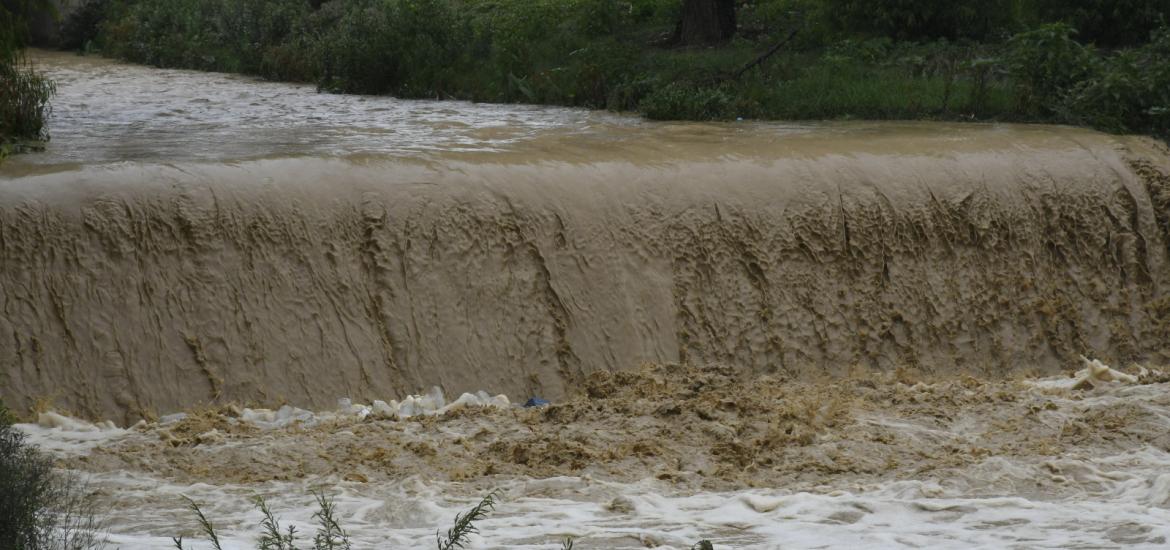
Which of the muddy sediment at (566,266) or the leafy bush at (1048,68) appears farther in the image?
the leafy bush at (1048,68)

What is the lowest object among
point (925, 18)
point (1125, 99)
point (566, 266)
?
point (566, 266)

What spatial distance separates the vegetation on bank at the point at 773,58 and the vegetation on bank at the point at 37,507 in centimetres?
906

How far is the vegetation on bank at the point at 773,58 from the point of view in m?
13.2

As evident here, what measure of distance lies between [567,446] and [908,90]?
837cm

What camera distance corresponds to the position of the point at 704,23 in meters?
17.7

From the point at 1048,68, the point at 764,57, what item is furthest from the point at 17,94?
the point at 1048,68

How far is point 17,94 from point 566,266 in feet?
16.8

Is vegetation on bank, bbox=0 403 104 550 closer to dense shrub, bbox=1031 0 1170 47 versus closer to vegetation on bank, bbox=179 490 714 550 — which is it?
vegetation on bank, bbox=179 490 714 550

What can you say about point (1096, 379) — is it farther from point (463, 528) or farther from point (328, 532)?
point (328, 532)

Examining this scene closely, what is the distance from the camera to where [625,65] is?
15.8 meters

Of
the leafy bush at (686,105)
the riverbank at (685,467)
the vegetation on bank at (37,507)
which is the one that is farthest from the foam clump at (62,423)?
the leafy bush at (686,105)

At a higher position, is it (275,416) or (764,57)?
(764,57)

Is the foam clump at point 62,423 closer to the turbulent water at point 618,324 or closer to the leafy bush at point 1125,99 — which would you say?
the turbulent water at point 618,324

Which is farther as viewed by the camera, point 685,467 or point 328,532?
point 685,467
